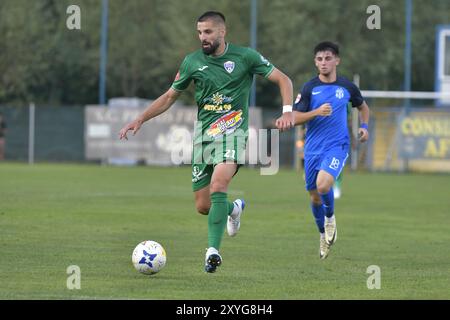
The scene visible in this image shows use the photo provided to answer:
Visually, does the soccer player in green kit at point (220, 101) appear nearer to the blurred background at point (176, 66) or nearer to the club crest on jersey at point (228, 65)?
the club crest on jersey at point (228, 65)

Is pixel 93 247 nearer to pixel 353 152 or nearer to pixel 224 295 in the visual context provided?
pixel 224 295

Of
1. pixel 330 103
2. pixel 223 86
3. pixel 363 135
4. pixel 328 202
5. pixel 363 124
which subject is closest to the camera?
pixel 223 86

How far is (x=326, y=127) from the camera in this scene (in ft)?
40.9

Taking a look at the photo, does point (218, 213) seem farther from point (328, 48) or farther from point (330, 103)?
point (328, 48)

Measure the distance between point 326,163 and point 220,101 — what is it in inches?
90.6

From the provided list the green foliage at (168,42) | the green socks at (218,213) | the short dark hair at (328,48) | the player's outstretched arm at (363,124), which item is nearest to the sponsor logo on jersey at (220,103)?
the green socks at (218,213)

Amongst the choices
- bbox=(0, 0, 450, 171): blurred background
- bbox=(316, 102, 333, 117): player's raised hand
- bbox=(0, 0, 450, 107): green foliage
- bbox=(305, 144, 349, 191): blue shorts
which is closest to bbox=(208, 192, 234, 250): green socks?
bbox=(316, 102, 333, 117): player's raised hand

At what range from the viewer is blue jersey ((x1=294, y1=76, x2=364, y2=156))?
40.9 feet

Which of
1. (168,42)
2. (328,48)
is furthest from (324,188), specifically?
(168,42)

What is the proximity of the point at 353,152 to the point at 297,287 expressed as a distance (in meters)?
28.5

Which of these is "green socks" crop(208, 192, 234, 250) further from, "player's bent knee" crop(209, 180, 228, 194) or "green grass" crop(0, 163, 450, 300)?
"green grass" crop(0, 163, 450, 300)

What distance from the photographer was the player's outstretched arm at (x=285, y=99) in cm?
1016

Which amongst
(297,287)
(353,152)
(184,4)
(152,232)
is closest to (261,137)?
(353,152)
